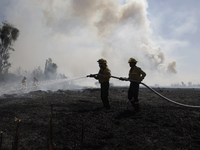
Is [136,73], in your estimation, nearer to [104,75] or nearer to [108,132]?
[104,75]

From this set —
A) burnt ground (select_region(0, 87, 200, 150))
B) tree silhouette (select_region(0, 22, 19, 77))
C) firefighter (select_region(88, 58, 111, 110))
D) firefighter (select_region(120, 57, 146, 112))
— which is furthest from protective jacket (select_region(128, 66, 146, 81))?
tree silhouette (select_region(0, 22, 19, 77))

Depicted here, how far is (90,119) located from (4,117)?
11.1 feet

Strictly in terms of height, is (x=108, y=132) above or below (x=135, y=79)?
below

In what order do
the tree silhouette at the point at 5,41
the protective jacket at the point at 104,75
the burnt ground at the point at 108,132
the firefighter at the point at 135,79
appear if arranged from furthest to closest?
the tree silhouette at the point at 5,41
the protective jacket at the point at 104,75
the firefighter at the point at 135,79
the burnt ground at the point at 108,132

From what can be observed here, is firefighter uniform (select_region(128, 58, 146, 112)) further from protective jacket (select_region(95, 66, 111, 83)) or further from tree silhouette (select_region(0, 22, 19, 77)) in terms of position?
tree silhouette (select_region(0, 22, 19, 77))

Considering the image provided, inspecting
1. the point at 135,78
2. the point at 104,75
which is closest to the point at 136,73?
the point at 135,78

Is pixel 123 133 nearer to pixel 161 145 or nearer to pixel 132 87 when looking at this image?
pixel 161 145

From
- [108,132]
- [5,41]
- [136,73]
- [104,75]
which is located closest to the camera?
[108,132]

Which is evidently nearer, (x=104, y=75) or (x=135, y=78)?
(x=135, y=78)

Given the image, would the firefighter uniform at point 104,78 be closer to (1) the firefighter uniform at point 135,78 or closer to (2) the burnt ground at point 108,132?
(1) the firefighter uniform at point 135,78

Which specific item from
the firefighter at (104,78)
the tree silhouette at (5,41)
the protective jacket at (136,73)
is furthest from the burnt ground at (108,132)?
the tree silhouette at (5,41)

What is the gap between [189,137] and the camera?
4.14 metres

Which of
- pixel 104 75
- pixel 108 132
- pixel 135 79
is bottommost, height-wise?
pixel 108 132

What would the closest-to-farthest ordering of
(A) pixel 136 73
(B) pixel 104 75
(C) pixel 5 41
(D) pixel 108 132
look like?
(D) pixel 108 132 < (A) pixel 136 73 < (B) pixel 104 75 < (C) pixel 5 41
